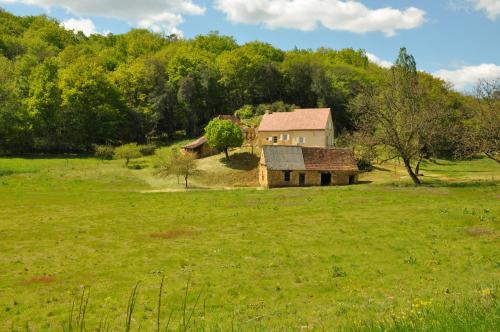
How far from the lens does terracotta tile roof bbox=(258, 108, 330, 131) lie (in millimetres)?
67062

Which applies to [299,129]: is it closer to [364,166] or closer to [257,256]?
[364,166]

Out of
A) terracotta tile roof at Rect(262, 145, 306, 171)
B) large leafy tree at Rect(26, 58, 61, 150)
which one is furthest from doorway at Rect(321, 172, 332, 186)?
large leafy tree at Rect(26, 58, 61, 150)

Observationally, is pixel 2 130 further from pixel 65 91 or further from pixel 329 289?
pixel 329 289

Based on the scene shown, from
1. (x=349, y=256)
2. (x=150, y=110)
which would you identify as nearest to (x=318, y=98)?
(x=150, y=110)

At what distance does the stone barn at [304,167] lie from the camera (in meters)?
52.4

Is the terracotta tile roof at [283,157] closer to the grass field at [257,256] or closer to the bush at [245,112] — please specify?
the grass field at [257,256]

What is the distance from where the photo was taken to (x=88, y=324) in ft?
48.1

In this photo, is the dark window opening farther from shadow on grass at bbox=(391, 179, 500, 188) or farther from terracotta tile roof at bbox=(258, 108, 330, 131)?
terracotta tile roof at bbox=(258, 108, 330, 131)

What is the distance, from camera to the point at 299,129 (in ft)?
221

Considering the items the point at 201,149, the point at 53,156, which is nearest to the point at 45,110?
the point at 53,156

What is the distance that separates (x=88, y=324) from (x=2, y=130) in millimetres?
64915

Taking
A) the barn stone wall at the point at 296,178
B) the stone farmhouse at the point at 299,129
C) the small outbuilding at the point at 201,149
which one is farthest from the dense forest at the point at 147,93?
the small outbuilding at the point at 201,149

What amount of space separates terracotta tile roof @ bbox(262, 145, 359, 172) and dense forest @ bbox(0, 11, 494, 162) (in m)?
14.5

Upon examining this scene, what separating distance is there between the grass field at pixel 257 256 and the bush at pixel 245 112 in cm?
4495
